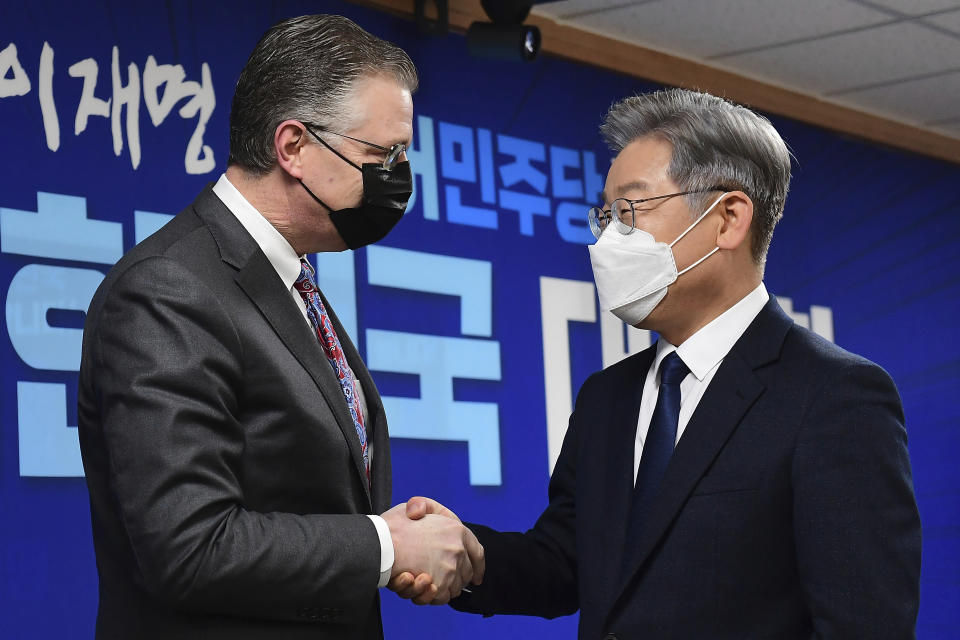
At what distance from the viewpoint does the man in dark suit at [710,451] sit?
1.64 meters

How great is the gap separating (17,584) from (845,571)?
6.76 feet

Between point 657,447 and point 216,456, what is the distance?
2.32ft

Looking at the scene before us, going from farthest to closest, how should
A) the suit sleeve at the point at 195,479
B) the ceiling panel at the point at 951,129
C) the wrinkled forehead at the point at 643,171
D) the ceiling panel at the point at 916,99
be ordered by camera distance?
the ceiling panel at the point at 951,129
the ceiling panel at the point at 916,99
the wrinkled forehead at the point at 643,171
the suit sleeve at the point at 195,479

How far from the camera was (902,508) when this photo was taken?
1.64 meters

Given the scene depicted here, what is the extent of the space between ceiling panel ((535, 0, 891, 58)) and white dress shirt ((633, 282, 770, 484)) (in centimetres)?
243

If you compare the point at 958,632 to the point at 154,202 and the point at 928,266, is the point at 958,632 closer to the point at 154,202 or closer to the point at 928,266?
the point at 928,266

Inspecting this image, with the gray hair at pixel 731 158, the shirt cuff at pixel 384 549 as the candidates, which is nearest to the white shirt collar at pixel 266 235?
the shirt cuff at pixel 384 549

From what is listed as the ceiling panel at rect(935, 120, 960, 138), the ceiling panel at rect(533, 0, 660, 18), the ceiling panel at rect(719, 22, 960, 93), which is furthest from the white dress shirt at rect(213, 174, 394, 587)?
the ceiling panel at rect(935, 120, 960, 138)

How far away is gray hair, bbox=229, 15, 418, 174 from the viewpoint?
183cm

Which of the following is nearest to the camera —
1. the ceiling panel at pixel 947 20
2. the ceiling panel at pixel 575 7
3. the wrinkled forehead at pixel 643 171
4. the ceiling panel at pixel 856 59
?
the wrinkled forehead at pixel 643 171

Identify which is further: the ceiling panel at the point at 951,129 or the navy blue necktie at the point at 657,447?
the ceiling panel at the point at 951,129

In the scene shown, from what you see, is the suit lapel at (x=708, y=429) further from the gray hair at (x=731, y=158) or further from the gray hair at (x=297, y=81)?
the gray hair at (x=297, y=81)

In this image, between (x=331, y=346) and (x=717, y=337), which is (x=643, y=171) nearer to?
(x=717, y=337)

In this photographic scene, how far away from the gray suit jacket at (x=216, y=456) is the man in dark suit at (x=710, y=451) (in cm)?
19
